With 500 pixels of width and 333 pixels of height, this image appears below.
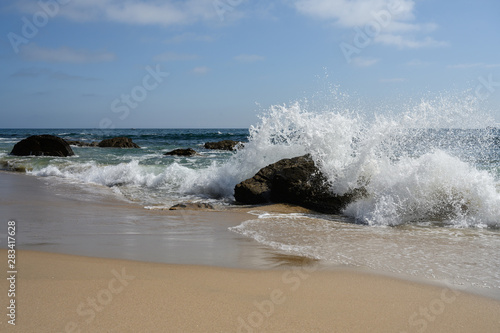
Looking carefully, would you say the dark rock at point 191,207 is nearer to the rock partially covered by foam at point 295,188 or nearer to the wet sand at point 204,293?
the rock partially covered by foam at point 295,188

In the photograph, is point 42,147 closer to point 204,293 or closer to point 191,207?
point 191,207

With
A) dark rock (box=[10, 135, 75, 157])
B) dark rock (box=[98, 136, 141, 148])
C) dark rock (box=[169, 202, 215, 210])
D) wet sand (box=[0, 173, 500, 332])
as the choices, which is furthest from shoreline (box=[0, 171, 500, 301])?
dark rock (box=[98, 136, 141, 148])

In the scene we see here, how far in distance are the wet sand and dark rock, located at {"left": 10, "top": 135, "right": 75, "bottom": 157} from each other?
1486 cm

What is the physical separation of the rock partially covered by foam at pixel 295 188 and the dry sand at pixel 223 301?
3.89 metres

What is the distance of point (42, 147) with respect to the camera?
18.7m

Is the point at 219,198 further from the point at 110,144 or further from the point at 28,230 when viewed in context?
the point at 110,144

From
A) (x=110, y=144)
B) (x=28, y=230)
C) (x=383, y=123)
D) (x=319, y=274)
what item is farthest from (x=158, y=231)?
(x=110, y=144)

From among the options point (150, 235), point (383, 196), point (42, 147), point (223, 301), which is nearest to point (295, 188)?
point (383, 196)

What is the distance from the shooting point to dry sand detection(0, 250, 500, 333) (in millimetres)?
2518

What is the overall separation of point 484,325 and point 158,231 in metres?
3.77

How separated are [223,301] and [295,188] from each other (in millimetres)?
5028

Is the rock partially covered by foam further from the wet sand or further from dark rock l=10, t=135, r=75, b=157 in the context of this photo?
dark rock l=10, t=135, r=75, b=157

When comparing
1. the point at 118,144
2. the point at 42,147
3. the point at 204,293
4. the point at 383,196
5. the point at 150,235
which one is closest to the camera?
the point at 204,293

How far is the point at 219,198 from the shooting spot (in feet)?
30.3
